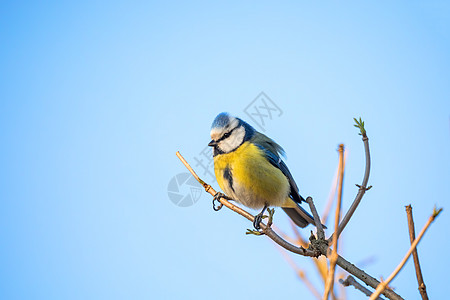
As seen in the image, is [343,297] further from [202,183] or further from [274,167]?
[274,167]

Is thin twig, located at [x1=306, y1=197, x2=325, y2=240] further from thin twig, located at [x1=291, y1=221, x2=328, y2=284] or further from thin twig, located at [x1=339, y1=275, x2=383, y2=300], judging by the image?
thin twig, located at [x1=339, y1=275, x2=383, y2=300]

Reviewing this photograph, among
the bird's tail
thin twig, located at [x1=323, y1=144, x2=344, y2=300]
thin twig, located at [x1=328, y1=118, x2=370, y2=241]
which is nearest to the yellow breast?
the bird's tail

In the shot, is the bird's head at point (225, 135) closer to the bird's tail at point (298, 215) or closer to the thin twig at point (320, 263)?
the bird's tail at point (298, 215)

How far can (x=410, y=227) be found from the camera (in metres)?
1.24

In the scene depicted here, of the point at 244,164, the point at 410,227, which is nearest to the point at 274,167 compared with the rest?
the point at 244,164

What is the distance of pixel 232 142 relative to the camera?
348 centimetres

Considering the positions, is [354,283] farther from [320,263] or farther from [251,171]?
[251,171]

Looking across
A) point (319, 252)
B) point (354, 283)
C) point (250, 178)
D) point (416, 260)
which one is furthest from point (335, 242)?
point (250, 178)

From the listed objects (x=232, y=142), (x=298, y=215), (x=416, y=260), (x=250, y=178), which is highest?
(x=232, y=142)

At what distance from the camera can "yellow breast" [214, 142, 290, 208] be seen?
10.7 feet

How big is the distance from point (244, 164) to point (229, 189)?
24 centimetres

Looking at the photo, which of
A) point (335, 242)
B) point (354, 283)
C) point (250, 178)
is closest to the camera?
point (335, 242)

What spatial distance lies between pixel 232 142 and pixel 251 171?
0.34 metres

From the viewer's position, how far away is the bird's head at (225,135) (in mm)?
3438
